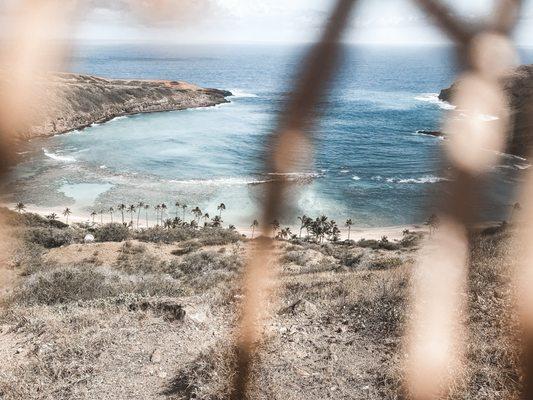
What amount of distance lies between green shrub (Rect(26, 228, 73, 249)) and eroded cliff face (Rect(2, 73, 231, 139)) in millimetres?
40599

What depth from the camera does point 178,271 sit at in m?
18.5

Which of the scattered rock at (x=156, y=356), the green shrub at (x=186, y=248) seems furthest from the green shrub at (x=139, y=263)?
the scattered rock at (x=156, y=356)

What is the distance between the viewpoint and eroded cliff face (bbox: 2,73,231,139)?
72.8 meters

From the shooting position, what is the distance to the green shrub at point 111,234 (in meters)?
27.4

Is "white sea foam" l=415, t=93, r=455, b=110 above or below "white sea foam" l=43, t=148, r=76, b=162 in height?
above

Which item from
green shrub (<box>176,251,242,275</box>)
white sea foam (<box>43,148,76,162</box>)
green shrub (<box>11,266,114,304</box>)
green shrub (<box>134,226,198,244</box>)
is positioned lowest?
white sea foam (<box>43,148,76,162</box>)

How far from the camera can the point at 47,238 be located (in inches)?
953

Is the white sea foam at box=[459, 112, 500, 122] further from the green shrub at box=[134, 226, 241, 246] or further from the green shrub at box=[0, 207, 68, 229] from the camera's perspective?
the green shrub at box=[0, 207, 68, 229]

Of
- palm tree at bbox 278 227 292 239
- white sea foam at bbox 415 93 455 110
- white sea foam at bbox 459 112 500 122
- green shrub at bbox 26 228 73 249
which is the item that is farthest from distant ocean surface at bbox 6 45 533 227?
white sea foam at bbox 459 112 500 122

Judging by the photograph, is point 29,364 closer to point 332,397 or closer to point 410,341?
point 332,397

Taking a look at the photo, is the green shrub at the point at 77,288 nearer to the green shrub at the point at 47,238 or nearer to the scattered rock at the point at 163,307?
the scattered rock at the point at 163,307

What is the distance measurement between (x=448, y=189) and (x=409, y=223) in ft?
144

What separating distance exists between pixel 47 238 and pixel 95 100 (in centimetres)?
6874

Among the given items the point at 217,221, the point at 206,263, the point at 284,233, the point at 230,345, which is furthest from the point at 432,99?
the point at 230,345
